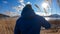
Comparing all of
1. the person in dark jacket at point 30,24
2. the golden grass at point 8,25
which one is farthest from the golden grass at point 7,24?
the person in dark jacket at point 30,24

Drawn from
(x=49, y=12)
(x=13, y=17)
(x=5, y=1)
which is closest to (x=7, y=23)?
(x=13, y=17)

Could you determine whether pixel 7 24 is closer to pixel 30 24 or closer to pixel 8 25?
pixel 8 25

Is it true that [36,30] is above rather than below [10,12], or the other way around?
below

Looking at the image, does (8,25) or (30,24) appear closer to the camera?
(30,24)

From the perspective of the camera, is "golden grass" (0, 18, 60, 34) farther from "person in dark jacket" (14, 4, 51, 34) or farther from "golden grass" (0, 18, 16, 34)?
"person in dark jacket" (14, 4, 51, 34)

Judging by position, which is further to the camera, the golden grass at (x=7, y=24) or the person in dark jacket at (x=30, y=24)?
the golden grass at (x=7, y=24)

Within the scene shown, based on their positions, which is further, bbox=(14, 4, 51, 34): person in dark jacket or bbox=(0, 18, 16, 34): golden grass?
bbox=(0, 18, 16, 34): golden grass

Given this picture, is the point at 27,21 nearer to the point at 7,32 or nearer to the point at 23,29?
the point at 23,29

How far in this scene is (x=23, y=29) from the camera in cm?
140

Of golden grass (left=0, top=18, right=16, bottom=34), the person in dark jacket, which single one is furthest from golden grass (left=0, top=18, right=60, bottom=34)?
the person in dark jacket

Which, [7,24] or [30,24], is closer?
[30,24]

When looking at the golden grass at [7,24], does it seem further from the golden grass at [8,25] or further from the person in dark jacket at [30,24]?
the person in dark jacket at [30,24]

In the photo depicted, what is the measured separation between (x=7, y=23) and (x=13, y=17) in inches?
4.9

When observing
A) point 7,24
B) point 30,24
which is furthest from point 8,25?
point 30,24
